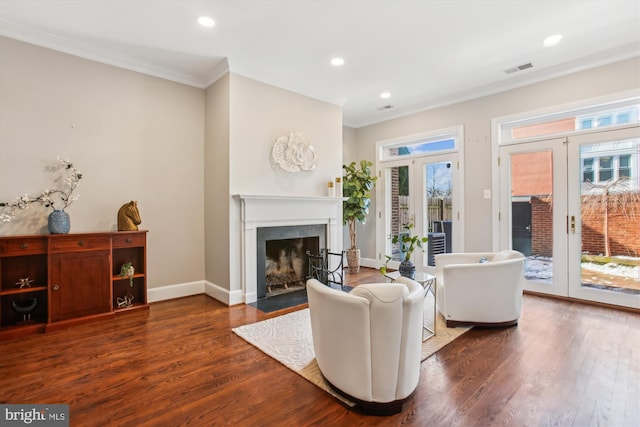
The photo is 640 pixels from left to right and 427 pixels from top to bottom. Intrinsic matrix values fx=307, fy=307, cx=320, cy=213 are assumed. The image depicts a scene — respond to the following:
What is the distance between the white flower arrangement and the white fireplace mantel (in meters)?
1.80

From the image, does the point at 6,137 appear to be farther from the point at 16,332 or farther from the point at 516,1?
the point at 516,1

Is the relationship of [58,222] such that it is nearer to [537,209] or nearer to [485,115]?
[485,115]

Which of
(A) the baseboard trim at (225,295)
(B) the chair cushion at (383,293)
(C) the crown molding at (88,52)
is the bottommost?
(A) the baseboard trim at (225,295)

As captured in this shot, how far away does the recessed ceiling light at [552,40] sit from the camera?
11.0ft

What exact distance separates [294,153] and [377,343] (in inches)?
129

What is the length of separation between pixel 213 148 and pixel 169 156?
0.59 meters

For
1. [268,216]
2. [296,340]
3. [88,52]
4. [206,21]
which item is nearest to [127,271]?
[268,216]

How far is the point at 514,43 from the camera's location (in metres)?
3.51

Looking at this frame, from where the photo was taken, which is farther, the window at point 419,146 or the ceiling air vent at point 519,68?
the window at point 419,146

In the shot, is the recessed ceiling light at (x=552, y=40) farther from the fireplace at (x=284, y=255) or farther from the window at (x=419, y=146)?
the fireplace at (x=284, y=255)

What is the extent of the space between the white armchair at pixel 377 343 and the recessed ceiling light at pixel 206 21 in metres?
2.88

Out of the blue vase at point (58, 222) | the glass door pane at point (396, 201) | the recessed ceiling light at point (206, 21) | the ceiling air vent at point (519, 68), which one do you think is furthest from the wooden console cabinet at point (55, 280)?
the ceiling air vent at point (519, 68)

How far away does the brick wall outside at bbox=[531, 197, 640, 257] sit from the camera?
3.71m

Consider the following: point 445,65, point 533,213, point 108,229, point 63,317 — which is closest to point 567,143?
point 533,213
